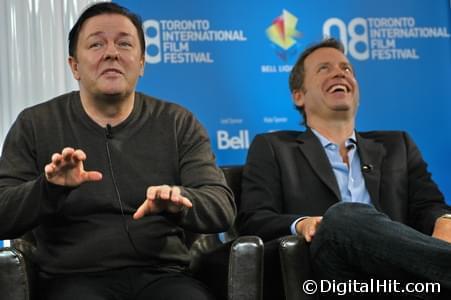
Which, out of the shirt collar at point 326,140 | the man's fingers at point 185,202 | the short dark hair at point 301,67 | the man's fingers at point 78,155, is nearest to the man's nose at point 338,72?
the short dark hair at point 301,67

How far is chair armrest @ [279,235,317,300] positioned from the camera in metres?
2.37

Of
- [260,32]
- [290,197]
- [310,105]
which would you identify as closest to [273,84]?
[260,32]

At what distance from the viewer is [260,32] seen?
432 cm

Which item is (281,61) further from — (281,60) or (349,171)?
(349,171)

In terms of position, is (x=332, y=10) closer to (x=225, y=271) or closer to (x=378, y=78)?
(x=378, y=78)

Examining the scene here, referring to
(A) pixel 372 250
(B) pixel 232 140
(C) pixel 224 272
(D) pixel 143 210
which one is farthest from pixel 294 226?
(B) pixel 232 140

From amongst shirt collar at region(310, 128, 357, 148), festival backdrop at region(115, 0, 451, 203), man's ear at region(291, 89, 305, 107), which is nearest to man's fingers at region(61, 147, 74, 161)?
shirt collar at region(310, 128, 357, 148)

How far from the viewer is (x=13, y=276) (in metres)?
2.22

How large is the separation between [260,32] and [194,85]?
1.57ft

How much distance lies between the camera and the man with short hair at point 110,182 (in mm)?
2385

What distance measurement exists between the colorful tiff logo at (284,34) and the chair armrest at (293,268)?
2.12 m

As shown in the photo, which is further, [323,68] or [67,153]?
[323,68]

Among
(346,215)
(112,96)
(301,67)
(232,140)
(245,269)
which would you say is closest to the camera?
(245,269)

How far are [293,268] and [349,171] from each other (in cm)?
88
